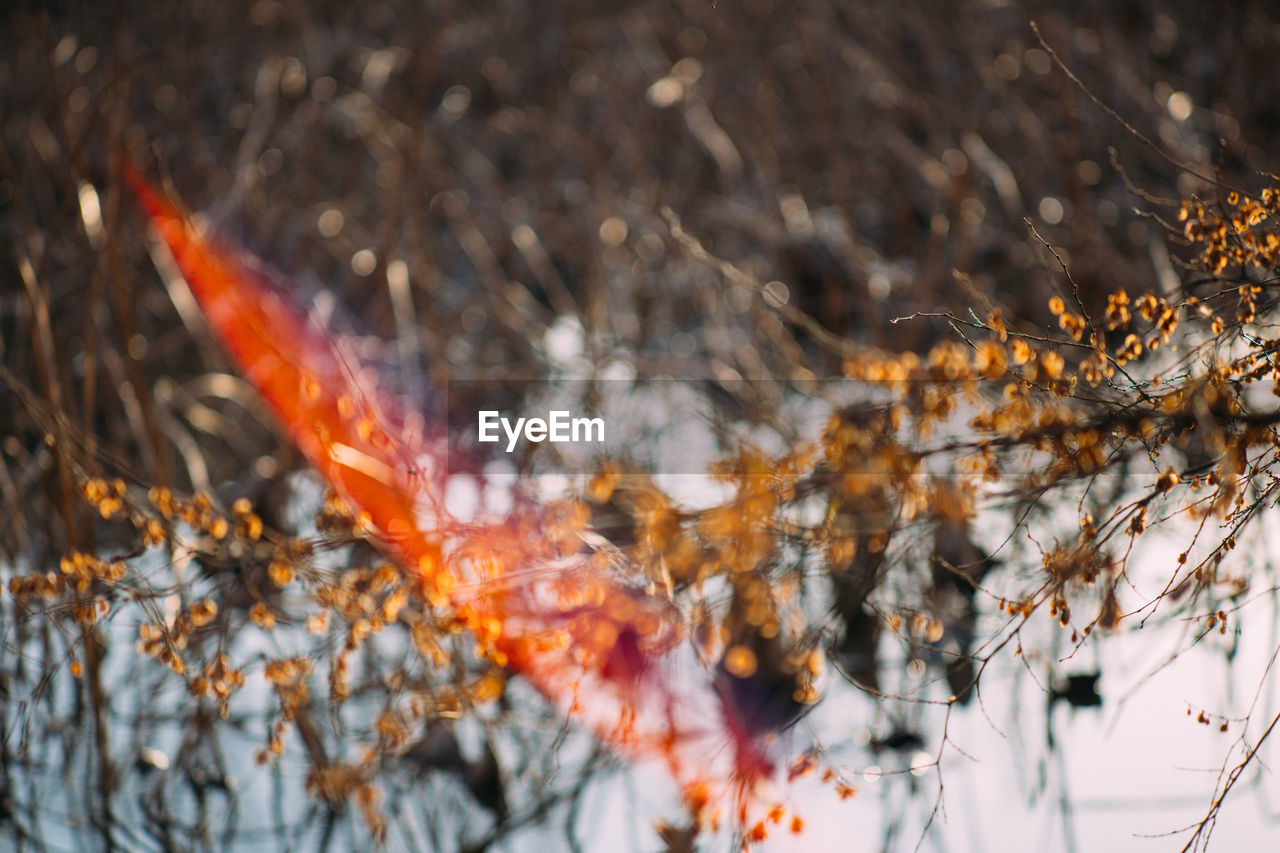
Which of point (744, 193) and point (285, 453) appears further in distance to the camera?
point (744, 193)

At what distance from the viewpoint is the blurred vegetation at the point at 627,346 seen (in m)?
0.89

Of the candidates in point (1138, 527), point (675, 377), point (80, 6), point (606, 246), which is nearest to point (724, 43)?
point (606, 246)

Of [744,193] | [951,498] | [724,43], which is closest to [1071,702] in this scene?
[951,498]

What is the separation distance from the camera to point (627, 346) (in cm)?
256

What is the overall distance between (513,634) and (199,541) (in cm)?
43

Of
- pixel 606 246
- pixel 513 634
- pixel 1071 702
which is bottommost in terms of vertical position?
pixel 1071 702

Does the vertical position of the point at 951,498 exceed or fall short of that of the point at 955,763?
it exceeds it

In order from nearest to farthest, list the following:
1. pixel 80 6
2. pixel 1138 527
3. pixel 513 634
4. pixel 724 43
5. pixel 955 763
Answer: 1. pixel 1138 527
2. pixel 513 634
3. pixel 955 763
4. pixel 80 6
5. pixel 724 43

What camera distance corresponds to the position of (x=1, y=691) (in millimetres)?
1330

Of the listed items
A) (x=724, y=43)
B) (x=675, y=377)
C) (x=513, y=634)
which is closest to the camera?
(x=513, y=634)

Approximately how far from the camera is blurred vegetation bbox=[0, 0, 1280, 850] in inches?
35.0

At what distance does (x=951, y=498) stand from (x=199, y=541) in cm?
93

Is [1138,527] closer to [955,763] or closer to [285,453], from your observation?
[955,763]

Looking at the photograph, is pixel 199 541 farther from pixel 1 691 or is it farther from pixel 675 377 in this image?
pixel 675 377
